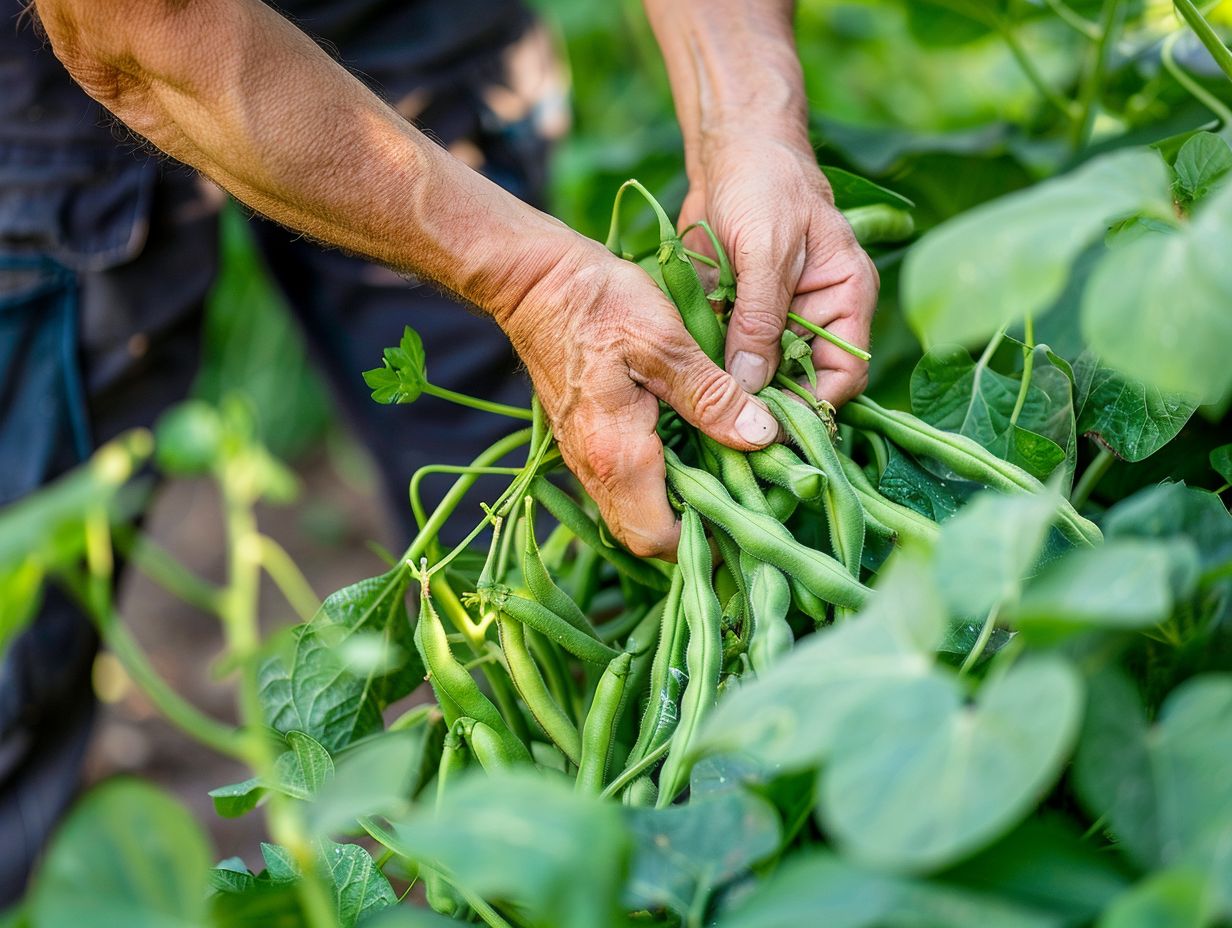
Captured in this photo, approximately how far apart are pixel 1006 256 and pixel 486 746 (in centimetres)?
47

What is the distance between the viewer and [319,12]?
6.05ft

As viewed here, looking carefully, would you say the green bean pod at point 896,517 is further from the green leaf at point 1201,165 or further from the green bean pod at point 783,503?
the green leaf at point 1201,165

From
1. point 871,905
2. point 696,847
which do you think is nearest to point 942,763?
point 871,905

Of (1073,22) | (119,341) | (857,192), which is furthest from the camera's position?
(119,341)

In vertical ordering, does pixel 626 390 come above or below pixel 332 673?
above

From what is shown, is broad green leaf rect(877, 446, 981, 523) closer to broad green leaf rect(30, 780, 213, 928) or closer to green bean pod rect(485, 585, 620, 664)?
green bean pod rect(485, 585, 620, 664)

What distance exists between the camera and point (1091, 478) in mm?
968

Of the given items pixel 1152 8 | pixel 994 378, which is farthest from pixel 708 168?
pixel 1152 8

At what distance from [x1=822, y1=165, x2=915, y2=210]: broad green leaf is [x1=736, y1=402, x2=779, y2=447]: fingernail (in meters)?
0.37

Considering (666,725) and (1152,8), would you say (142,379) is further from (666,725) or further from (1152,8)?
(1152,8)

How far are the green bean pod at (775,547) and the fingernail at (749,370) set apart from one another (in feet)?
0.36

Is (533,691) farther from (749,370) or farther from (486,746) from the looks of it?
Answer: (749,370)

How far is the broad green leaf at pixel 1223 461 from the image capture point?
2.69ft

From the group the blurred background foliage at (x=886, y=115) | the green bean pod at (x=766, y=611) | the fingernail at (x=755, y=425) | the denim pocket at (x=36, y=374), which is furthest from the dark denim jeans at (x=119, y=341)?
the green bean pod at (x=766, y=611)
